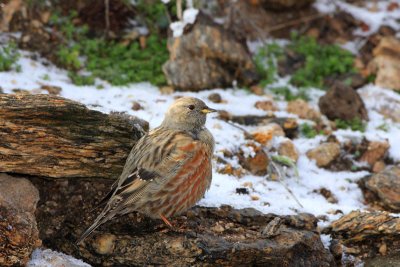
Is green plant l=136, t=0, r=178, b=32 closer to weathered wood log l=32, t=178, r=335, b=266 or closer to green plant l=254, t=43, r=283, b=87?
green plant l=254, t=43, r=283, b=87

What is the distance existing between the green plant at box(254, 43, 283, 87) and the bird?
11.9 ft

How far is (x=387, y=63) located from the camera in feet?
29.6

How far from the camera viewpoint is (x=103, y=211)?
16.2ft

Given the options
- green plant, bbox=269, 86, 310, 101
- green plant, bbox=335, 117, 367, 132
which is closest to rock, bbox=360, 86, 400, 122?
green plant, bbox=335, 117, 367, 132

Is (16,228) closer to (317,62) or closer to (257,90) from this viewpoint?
(257,90)

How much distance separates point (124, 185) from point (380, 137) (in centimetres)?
405

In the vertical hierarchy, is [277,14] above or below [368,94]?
above

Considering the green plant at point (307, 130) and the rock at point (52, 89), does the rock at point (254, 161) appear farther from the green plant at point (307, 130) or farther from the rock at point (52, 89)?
the rock at point (52, 89)

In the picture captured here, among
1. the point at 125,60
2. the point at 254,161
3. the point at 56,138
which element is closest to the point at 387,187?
the point at 254,161

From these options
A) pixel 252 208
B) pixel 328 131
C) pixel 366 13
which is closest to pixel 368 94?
pixel 328 131

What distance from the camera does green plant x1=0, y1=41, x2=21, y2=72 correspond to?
8.03 m

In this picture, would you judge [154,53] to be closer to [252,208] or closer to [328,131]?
[328,131]

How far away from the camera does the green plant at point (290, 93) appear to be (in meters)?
8.59

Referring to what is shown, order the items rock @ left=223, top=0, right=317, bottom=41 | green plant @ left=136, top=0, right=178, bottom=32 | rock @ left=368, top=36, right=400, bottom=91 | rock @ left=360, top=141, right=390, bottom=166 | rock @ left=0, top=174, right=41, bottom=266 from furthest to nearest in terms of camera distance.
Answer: rock @ left=223, top=0, right=317, bottom=41 → green plant @ left=136, top=0, right=178, bottom=32 → rock @ left=368, top=36, right=400, bottom=91 → rock @ left=360, top=141, right=390, bottom=166 → rock @ left=0, top=174, right=41, bottom=266
